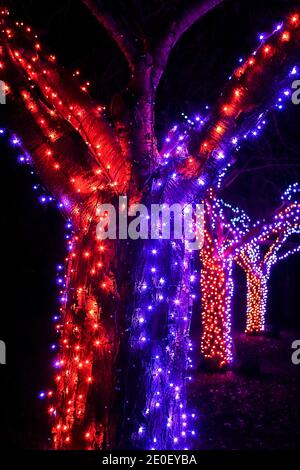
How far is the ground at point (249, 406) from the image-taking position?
255 inches

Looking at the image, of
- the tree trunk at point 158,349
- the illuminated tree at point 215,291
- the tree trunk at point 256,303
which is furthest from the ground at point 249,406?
the tree trunk at point 256,303

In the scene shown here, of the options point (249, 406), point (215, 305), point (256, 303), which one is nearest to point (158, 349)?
point (249, 406)

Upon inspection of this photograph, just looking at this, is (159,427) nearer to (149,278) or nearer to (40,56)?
(149,278)

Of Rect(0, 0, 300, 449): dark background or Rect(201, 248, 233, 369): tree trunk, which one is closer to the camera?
Rect(0, 0, 300, 449): dark background

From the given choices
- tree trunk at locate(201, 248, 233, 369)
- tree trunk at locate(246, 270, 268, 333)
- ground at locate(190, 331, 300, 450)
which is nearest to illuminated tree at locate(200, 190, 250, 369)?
tree trunk at locate(201, 248, 233, 369)

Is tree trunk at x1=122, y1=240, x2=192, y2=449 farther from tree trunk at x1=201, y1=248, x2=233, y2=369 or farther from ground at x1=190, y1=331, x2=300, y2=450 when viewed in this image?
tree trunk at x1=201, y1=248, x2=233, y2=369

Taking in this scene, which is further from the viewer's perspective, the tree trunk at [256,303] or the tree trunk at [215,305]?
the tree trunk at [256,303]

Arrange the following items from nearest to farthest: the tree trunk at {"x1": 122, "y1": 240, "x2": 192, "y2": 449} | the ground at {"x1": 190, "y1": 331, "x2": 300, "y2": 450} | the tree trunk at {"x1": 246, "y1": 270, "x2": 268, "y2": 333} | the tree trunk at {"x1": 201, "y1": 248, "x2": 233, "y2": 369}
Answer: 1. the tree trunk at {"x1": 122, "y1": 240, "x2": 192, "y2": 449}
2. the ground at {"x1": 190, "y1": 331, "x2": 300, "y2": 450}
3. the tree trunk at {"x1": 201, "y1": 248, "x2": 233, "y2": 369}
4. the tree trunk at {"x1": 246, "y1": 270, "x2": 268, "y2": 333}

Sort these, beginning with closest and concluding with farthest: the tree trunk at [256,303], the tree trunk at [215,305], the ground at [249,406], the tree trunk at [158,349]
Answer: the tree trunk at [158,349] → the ground at [249,406] → the tree trunk at [215,305] → the tree trunk at [256,303]

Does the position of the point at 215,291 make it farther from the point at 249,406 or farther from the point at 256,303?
the point at 256,303

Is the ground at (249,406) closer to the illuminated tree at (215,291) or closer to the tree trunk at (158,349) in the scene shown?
the illuminated tree at (215,291)

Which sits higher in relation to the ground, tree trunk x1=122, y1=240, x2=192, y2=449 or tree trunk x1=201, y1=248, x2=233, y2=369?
tree trunk x1=201, y1=248, x2=233, y2=369

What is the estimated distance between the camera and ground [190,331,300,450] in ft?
21.2
